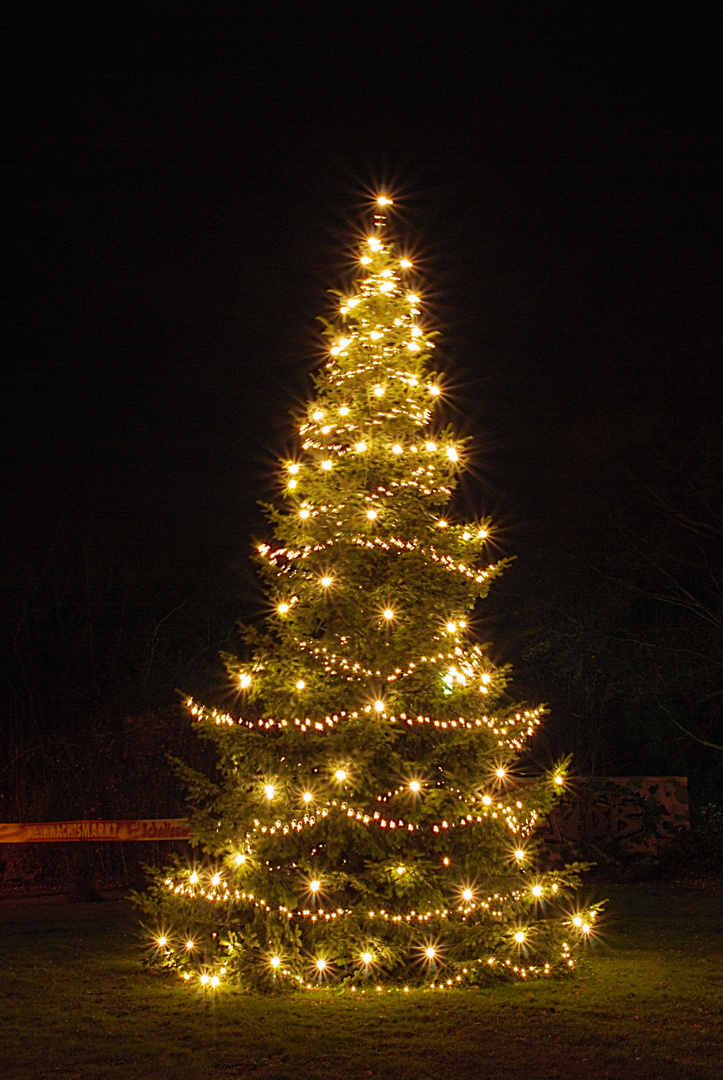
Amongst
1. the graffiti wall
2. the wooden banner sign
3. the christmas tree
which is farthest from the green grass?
the graffiti wall

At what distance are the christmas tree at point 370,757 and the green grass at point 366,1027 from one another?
0.38m

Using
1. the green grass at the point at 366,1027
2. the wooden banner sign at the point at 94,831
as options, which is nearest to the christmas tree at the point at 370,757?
the green grass at the point at 366,1027

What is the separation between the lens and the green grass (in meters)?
5.68

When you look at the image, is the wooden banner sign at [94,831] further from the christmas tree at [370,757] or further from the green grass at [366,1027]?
the christmas tree at [370,757]

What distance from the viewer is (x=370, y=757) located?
25.9 ft

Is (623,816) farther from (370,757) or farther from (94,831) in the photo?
(370,757)

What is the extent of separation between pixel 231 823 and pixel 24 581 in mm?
22042

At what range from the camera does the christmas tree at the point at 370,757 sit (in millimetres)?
7801

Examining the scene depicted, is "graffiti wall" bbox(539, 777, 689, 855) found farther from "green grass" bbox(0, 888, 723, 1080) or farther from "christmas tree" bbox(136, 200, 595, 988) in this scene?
"christmas tree" bbox(136, 200, 595, 988)

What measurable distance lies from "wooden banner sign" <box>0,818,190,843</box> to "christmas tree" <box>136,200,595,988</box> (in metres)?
4.51

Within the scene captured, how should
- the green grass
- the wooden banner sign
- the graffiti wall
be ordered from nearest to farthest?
the green grass < the wooden banner sign < the graffiti wall

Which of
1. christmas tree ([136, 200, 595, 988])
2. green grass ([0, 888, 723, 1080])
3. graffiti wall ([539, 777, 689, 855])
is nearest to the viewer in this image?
green grass ([0, 888, 723, 1080])

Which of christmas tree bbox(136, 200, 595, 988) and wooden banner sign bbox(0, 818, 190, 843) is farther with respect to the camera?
wooden banner sign bbox(0, 818, 190, 843)

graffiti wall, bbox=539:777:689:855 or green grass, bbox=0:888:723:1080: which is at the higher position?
graffiti wall, bbox=539:777:689:855
